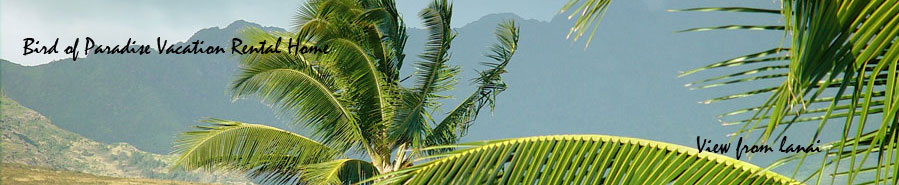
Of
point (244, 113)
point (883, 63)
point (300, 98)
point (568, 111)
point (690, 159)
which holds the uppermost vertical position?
point (883, 63)

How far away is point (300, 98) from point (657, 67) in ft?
532

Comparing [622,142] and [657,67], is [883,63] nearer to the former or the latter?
[622,142]

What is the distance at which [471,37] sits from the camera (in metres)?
184

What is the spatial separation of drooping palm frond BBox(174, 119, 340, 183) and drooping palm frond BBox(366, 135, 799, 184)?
9.32 m

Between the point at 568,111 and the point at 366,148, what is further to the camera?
the point at 568,111

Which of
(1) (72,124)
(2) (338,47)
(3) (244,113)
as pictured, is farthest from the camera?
(3) (244,113)

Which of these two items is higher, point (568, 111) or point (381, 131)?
point (381, 131)

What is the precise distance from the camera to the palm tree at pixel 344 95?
11.2m

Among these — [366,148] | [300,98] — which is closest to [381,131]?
[366,148]

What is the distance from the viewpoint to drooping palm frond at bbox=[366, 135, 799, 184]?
177 cm

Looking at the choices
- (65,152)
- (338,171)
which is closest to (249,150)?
(338,171)

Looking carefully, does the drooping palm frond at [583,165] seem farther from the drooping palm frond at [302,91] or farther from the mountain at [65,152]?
the mountain at [65,152]

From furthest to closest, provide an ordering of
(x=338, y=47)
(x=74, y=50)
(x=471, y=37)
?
1. (x=471, y=37)
2. (x=338, y=47)
3. (x=74, y=50)

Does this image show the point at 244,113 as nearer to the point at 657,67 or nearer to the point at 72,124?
the point at 72,124
